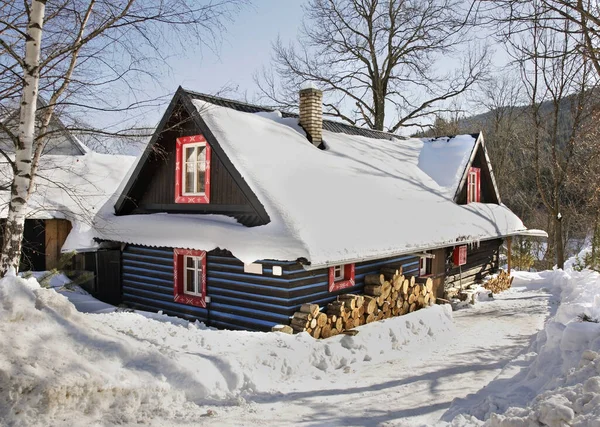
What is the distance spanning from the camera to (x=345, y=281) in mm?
11219

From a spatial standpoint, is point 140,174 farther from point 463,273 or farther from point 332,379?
point 463,273

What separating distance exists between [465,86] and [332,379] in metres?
24.3

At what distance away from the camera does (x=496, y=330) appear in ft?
40.4

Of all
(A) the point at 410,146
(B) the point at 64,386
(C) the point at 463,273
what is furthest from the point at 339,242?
(A) the point at 410,146

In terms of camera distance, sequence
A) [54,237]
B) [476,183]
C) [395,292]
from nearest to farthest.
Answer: [395,292] < [54,237] < [476,183]

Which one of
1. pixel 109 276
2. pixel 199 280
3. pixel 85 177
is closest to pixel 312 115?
pixel 199 280

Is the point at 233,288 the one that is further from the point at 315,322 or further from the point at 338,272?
the point at 338,272

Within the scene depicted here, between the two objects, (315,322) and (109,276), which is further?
(109,276)

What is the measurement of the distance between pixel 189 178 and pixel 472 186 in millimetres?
12845

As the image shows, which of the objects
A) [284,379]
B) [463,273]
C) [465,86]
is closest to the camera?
[284,379]

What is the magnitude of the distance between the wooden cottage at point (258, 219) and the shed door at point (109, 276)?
0.68ft

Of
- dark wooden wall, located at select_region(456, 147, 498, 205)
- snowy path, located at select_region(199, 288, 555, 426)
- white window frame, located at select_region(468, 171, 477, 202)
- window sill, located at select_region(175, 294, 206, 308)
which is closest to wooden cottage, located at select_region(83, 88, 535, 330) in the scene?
window sill, located at select_region(175, 294, 206, 308)

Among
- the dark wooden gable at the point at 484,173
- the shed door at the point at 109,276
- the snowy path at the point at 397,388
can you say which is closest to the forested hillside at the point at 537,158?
the dark wooden gable at the point at 484,173

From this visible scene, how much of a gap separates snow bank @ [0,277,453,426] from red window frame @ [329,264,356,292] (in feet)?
6.90
